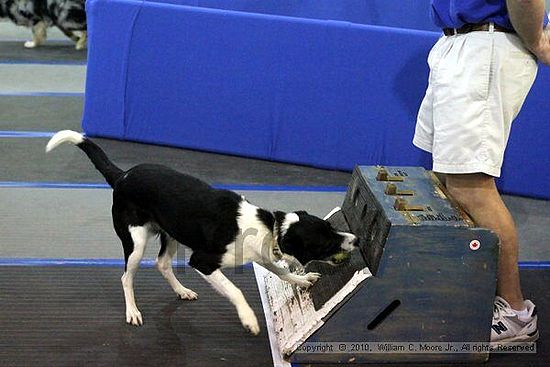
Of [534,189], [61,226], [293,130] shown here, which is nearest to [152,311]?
[61,226]

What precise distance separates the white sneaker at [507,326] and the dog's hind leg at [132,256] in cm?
132

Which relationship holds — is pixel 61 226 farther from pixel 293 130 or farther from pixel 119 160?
pixel 293 130

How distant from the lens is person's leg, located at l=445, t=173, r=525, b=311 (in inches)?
113

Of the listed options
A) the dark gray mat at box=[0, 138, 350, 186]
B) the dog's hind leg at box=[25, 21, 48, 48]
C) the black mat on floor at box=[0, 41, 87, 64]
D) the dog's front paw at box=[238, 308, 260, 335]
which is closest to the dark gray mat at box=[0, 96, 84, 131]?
the dark gray mat at box=[0, 138, 350, 186]

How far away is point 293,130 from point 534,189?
1453 millimetres

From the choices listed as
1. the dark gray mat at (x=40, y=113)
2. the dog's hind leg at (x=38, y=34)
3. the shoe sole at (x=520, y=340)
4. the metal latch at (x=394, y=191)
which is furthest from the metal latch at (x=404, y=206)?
the dog's hind leg at (x=38, y=34)

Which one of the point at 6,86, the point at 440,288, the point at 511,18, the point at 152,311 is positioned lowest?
the point at 6,86

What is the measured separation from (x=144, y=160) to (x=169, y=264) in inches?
72.8

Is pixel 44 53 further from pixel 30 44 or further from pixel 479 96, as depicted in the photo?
pixel 479 96

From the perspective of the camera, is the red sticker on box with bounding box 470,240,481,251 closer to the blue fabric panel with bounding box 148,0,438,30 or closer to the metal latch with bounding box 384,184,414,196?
the metal latch with bounding box 384,184,414,196

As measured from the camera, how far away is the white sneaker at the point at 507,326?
2.98 meters

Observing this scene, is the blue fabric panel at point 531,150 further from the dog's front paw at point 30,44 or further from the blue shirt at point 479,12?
the dog's front paw at point 30,44

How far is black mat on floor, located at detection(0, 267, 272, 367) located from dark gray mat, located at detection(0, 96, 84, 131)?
7.68ft

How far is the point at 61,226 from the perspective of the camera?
3.96 m
